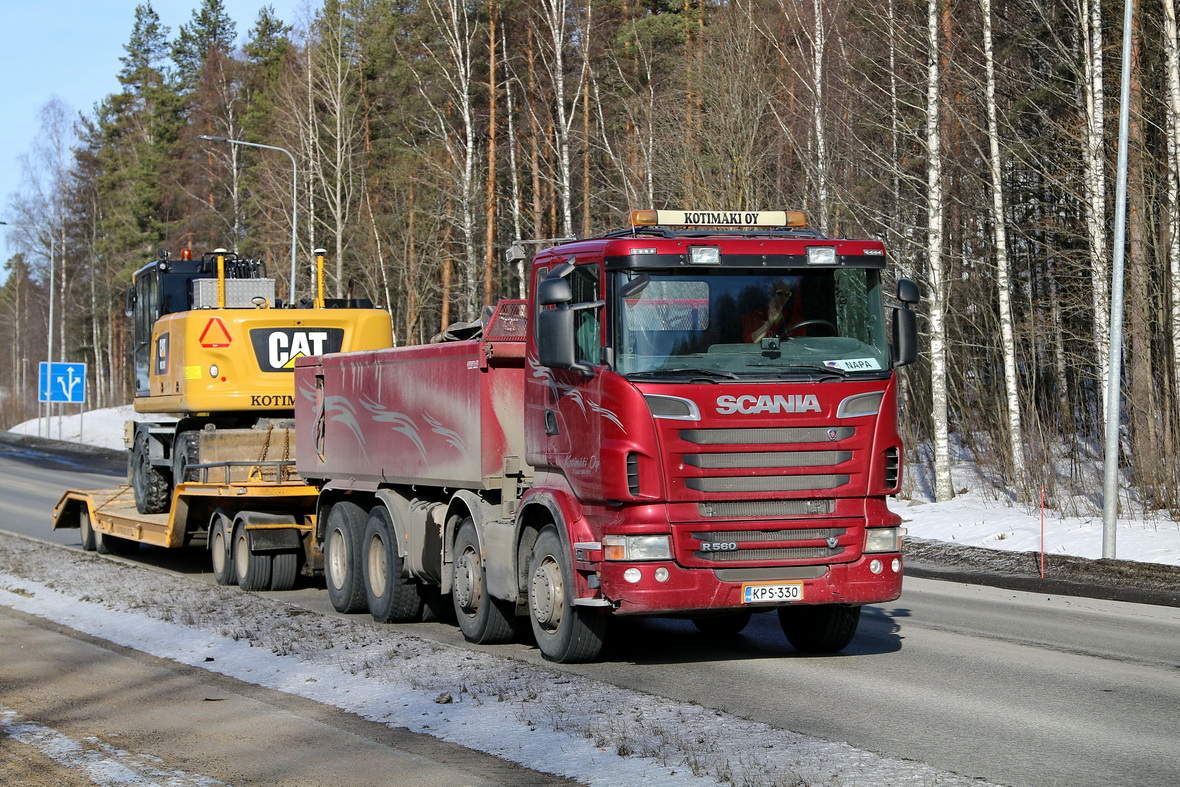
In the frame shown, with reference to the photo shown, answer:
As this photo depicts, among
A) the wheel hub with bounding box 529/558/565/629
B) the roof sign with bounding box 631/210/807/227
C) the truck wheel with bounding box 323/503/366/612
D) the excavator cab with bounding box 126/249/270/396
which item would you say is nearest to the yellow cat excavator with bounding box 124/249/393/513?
the excavator cab with bounding box 126/249/270/396

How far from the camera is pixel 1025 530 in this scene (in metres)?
19.0

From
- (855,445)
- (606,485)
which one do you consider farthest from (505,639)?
(855,445)

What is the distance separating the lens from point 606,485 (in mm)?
9086

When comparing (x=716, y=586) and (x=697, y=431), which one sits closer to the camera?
(x=697, y=431)

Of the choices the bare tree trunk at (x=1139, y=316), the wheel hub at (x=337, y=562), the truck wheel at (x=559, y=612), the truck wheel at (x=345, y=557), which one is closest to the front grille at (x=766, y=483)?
the truck wheel at (x=559, y=612)

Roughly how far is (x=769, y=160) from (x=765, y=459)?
2327cm

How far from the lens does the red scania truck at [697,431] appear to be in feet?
29.6

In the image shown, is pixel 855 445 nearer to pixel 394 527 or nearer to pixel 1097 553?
pixel 394 527

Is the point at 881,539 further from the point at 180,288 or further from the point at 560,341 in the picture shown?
the point at 180,288

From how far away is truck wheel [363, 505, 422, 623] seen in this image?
12.4 metres

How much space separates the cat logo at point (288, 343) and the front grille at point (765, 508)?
347 inches

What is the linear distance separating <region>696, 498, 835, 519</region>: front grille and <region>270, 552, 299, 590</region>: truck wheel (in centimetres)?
703

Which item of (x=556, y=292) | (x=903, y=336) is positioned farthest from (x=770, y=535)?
(x=556, y=292)

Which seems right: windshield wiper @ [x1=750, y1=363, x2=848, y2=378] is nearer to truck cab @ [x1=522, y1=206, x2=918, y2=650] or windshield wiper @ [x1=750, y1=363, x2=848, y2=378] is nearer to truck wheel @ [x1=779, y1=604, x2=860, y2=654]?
truck cab @ [x1=522, y1=206, x2=918, y2=650]
